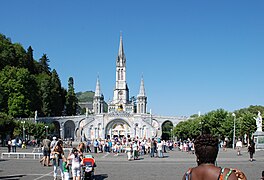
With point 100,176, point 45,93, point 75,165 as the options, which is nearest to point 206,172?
point 75,165

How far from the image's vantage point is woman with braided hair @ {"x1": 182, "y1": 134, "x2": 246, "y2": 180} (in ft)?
11.0

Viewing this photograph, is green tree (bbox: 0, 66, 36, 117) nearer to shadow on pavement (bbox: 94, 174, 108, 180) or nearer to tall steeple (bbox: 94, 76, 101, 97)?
tall steeple (bbox: 94, 76, 101, 97)

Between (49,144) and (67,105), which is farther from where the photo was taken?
(67,105)

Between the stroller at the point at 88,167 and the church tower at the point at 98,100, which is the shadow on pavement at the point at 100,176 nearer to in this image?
the stroller at the point at 88,167

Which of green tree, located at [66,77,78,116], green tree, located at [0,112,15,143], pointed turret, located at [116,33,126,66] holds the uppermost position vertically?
pointed turret, located at [116,33,126,66]

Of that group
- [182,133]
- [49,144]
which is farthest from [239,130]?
[49,144]

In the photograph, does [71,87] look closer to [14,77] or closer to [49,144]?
[14,77]

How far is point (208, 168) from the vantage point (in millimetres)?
3525

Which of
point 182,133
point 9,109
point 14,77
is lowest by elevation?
point 182,133

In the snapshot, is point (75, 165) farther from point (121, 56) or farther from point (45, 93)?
point (121, 56)

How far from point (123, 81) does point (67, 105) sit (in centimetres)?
2106

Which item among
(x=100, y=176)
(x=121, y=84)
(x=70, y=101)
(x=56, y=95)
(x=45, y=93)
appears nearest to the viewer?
(x=100, y=176)

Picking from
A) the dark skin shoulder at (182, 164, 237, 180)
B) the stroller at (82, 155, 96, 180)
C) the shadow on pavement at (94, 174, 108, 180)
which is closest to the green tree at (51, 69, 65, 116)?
the shadow on pavement at (94, 174, 108, 180)

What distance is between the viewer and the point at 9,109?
62.8 meters
